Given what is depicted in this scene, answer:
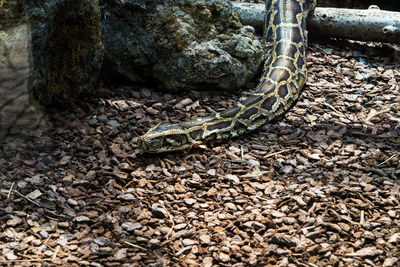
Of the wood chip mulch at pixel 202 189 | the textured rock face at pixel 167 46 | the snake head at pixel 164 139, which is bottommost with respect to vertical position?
the wood chip mulch at pixel 202 189

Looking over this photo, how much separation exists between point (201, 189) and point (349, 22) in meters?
5.12

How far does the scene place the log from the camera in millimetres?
8625

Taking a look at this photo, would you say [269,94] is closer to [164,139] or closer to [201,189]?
[164,139]

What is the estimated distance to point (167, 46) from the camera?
705cm

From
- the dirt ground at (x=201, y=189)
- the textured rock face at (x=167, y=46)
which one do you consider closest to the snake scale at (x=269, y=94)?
the dirt ground at (x=201, y=189)

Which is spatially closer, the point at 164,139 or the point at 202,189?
the point at 202,189

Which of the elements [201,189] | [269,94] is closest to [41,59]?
[201,189]

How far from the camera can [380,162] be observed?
19.3ft

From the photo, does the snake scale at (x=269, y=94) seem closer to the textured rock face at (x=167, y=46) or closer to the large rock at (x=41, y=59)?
the textured rock face at (x=167, y=46)

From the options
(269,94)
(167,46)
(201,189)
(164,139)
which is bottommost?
(201,189)

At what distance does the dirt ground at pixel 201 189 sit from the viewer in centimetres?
454

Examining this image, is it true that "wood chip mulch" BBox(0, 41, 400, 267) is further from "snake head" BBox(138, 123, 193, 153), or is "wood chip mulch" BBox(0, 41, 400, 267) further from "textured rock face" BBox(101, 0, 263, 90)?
"textured rock face" BBox(101, 0, 263, 90)

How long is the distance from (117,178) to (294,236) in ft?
6.84

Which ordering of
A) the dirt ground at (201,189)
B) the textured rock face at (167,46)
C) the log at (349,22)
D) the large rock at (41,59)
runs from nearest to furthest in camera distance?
the dirt ground at (201,189), the large rock at (41,59), the textured rock face at (167,46), the log at (349,22)
